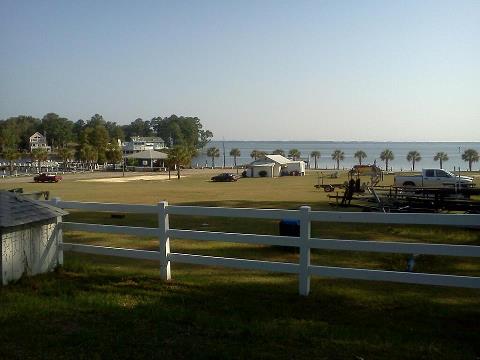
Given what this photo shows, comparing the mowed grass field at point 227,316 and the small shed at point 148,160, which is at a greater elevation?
the mowed grass field at point 227,316

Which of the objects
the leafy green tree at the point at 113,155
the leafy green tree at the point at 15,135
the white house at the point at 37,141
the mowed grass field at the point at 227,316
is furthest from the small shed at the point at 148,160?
the mowed grass field at the point at 227,316

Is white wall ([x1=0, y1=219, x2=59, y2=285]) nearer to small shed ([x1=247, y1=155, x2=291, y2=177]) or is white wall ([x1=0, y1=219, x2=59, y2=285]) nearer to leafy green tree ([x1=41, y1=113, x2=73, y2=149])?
small shed ([x1=247, y1=155, x2=291, y2=177])

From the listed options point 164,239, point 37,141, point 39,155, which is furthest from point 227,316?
point 37,141

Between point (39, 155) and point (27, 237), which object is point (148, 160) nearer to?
point (39, 155)

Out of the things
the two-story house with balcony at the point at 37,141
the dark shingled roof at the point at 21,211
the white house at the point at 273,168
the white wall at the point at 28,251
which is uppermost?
the two-story house with balcony at the point at 37,141

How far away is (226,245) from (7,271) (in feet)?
18.5

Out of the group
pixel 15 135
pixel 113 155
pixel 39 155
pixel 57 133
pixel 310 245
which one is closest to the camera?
pixel 310 245

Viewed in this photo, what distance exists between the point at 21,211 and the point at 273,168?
79596 mm

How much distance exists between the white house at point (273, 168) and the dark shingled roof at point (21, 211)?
254 feet

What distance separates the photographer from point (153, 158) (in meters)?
114

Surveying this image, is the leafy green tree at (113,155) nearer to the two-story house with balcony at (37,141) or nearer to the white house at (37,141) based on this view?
the two-story house with balcony at (37,141)

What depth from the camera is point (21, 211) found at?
8.05 m

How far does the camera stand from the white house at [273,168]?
86.3 meters

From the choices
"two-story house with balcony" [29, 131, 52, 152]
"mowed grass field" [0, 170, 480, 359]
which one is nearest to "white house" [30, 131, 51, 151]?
"two-story house with balcony" [29, 131, 52, 152]
